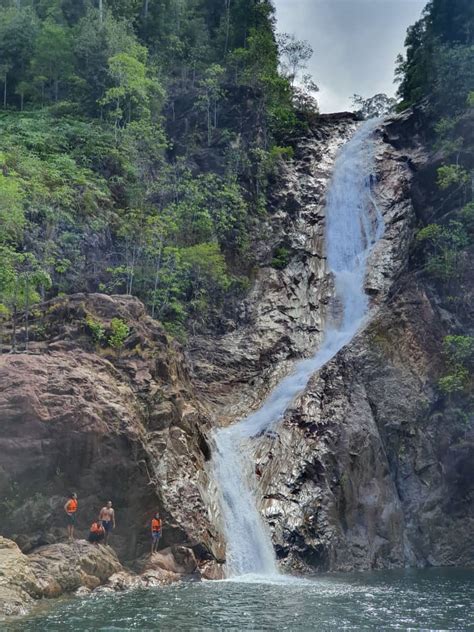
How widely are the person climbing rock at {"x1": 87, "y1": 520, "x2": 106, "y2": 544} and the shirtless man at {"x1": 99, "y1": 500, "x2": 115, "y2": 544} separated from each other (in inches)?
7.7

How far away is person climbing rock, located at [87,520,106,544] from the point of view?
24.3 metres

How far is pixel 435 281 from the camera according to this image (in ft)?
141

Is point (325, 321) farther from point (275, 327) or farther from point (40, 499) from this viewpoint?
point (40, 499)

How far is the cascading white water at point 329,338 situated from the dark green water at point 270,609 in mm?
3139

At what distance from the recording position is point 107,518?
24.8m

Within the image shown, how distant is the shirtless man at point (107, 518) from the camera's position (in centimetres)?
2470

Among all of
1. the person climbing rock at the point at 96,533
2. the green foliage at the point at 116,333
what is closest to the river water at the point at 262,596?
the person climbing rock at the point at 96,533

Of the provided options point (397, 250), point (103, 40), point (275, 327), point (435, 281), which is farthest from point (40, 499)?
point (103, 40)

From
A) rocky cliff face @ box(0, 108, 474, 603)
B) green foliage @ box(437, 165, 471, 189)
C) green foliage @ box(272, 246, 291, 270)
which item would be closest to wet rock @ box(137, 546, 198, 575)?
rocky cliff face @ box(0, 108, 474, 603)

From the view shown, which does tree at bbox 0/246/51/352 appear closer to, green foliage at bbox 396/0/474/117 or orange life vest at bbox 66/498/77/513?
orange life vest at bbox 66/498/77/513

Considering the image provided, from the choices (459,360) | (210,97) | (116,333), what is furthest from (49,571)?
(210,97)

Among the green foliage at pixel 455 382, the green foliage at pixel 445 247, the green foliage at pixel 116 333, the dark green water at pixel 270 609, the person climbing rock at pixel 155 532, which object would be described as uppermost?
the green foliage at pixel 445 247

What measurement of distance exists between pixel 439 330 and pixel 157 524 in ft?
71.4

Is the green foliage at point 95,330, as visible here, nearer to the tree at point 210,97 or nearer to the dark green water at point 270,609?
the dark green water at point 270,609
